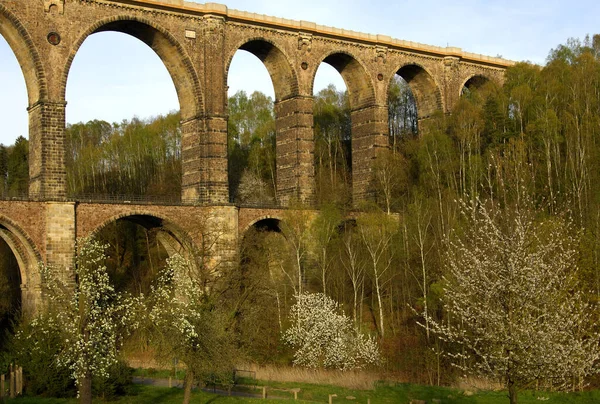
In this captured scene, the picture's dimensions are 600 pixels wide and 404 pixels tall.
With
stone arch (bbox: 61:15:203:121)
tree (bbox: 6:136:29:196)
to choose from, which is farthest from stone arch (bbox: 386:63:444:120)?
tree (bbox: 6:136:29:196)

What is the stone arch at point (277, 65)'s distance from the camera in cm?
4550

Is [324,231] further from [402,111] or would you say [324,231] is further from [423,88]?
[402,111]

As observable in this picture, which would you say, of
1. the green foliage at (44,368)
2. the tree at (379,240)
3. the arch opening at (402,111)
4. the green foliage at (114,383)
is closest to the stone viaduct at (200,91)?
the tree at (379,240)

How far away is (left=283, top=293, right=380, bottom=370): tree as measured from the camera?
A: 35125 millimetres

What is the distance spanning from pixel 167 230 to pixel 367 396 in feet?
57.2

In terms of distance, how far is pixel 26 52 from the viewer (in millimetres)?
37594

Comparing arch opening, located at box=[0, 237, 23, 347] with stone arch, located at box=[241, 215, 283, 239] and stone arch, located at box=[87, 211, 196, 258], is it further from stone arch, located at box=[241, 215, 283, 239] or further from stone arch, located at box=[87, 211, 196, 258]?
stone arch, located at box=[241, 215, 283, 239]

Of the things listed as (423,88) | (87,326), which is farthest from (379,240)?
(87,326)

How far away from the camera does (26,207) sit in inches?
1399

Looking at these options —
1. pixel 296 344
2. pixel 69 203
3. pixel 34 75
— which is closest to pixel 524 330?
pixel 296 344

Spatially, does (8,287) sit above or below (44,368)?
above

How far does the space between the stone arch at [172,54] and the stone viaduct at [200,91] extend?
2.4 inches

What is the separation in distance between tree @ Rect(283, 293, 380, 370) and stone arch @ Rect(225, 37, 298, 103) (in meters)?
14.3

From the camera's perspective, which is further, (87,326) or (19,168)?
(19,168)
